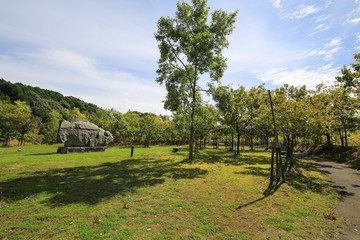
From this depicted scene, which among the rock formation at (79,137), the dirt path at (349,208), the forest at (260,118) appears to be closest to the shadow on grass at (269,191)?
the dirt path at (349,208)

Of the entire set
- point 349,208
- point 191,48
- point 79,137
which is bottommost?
point 349,208

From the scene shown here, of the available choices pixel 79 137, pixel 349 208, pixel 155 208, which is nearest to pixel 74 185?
pixel 155 208

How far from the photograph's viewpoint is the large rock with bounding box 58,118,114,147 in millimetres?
20731

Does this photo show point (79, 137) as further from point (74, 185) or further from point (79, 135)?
point (74, 185)

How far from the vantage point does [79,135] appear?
71.9ft

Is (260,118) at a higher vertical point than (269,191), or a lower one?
higher

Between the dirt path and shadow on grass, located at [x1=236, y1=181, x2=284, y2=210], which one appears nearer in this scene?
the dirt path

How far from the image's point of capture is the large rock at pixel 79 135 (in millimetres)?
20731

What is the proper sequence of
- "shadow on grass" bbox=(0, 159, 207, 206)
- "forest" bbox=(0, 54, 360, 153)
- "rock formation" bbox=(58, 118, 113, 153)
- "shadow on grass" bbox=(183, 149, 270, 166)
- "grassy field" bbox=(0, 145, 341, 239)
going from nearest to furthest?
"grassy field" bbox=(0, 145, 341, 239) → "shadow on grass" bbox=(0, 159, 207, 206) → "forest" bbox=(0, 54, 360, 153) → "shadow on grass" bbox=(183, 149, 270, 166) → "rock formation" bbox=(58, 118, 113, 153)

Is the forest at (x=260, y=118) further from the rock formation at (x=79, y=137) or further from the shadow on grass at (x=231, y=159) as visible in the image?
the rock formation at (x=79, y=137)

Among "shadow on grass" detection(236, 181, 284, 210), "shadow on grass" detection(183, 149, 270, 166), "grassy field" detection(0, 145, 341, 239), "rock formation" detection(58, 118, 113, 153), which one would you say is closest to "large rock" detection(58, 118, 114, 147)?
"rock formation" detection(58, 118, 113, 153)

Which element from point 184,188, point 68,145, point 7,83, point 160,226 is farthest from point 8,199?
point 7,83

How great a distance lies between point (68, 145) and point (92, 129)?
3.75 meters

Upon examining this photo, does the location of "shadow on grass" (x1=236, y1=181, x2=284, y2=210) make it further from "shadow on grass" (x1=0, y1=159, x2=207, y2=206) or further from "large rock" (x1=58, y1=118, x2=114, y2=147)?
"large rock" (x1=58, y1=118, x2=114, y2=147)
